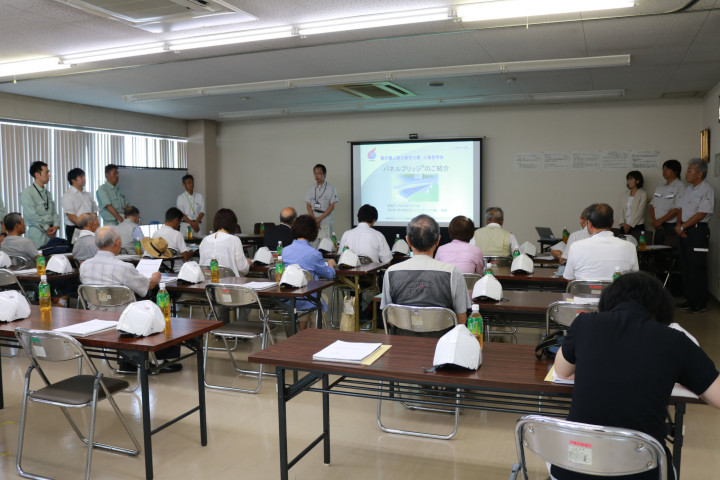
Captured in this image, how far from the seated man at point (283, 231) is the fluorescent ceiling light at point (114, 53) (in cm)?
210

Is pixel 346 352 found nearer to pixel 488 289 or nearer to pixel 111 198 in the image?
pixel 488 289

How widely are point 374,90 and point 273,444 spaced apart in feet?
18.3

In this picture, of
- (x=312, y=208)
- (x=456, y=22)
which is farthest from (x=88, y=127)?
(x=456, y=22)

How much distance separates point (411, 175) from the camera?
987cm

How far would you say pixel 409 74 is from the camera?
6.49 m

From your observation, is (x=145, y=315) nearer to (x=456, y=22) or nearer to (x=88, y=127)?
(x=456, y=22)

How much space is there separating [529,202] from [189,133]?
636 cm

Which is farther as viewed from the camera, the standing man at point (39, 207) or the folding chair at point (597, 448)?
the standing man at point (39, 207)

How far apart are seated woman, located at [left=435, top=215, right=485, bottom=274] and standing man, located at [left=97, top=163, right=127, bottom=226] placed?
20.4ft

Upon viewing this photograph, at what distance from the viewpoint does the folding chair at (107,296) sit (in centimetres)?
395

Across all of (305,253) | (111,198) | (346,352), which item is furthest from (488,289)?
(111,198)

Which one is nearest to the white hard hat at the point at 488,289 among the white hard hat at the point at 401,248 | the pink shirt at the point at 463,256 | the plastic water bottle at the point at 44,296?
the pink shirt at the point at 463,256

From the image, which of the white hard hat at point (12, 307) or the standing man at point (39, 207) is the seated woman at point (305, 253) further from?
the standing man at point (39, 207)

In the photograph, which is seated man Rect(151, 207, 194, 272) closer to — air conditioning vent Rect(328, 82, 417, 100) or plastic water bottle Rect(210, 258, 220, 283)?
plastic water bottle Rect(210, 258, 220, 283)
